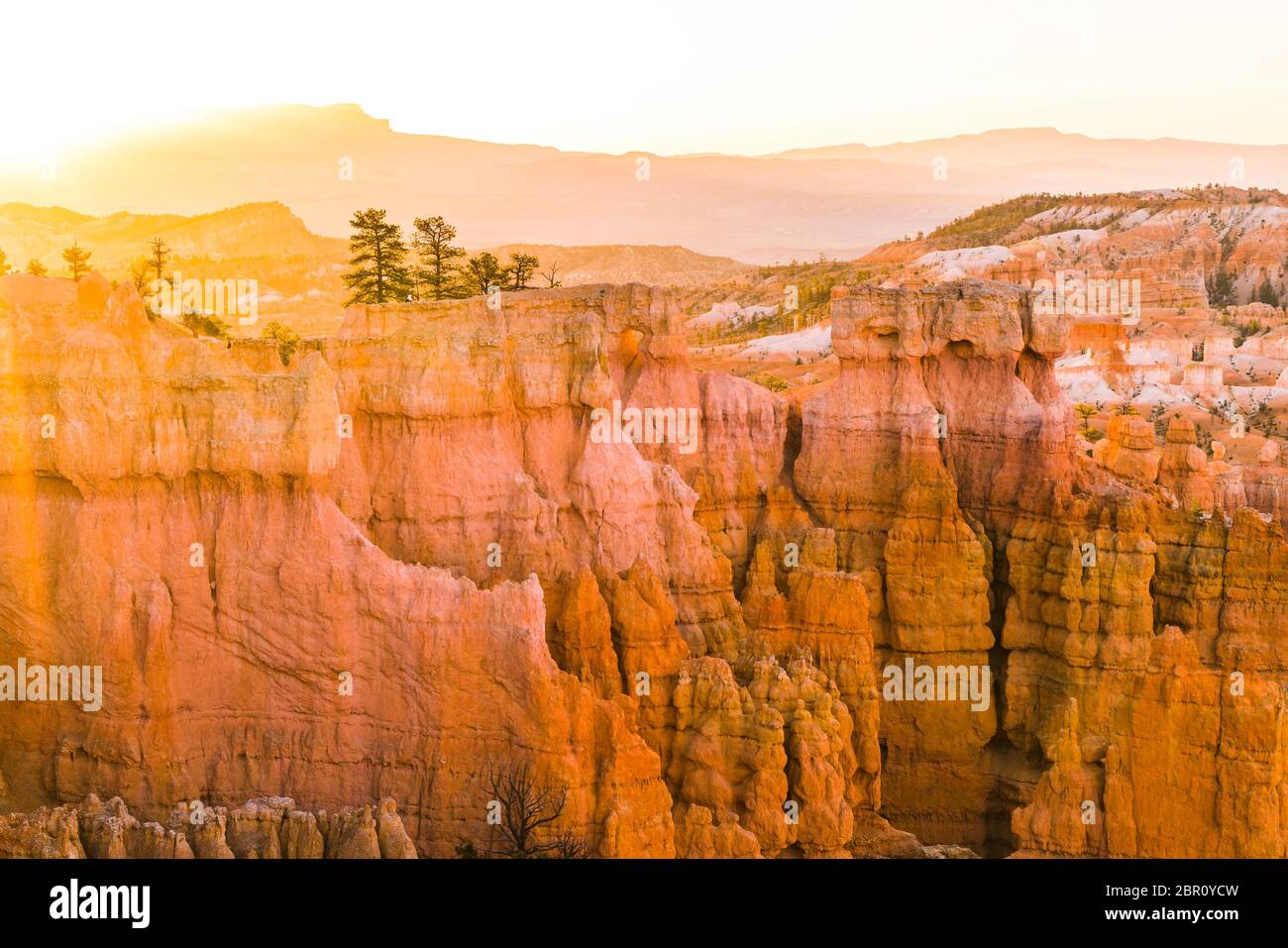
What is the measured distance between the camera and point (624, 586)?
2591cm

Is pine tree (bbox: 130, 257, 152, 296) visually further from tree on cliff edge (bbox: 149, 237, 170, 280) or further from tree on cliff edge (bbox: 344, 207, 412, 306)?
tree on cliff edge (bbox: 344, 207, 412, 306)

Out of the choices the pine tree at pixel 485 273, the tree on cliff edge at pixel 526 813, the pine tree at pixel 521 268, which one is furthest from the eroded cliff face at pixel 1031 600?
the pine tree at pixel 485 273

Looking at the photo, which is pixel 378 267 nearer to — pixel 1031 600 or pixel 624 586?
pixel 624 586

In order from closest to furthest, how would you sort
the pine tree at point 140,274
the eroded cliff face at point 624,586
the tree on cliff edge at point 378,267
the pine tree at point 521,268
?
the eroded cliff face at point 624,586 < the tree on cliff edge at point 378,267 < the pine tree at point 521,268 < the pine tree at point 140,274

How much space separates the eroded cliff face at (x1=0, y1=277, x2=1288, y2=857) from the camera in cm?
2141

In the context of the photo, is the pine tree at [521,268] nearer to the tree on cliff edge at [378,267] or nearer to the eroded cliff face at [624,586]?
the tree on cliff edge at [378,267]

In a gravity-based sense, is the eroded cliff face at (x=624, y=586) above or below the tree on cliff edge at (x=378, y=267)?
below

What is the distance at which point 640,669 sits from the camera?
2544 centimetres

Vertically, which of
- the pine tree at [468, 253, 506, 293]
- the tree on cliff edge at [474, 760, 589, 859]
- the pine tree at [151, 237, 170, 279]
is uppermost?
the pine tree at [151, 237, 170, 279]

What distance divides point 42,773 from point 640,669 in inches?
371

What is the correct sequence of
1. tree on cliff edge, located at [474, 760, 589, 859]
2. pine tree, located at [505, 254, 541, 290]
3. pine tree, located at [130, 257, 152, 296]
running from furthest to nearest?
pine tree, located at [130, 257, 152, 296] → pine tree, located at [505, 254, 541, 290] → tree on cliff edge, located at [474, 760, 589, 859]

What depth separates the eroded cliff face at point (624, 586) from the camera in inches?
843

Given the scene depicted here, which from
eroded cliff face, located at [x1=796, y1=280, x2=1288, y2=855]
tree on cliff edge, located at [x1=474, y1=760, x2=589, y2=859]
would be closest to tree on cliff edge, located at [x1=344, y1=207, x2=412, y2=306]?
eroded cliff face, located at [x1=796, y1=280, x2=1288, y2=855]
